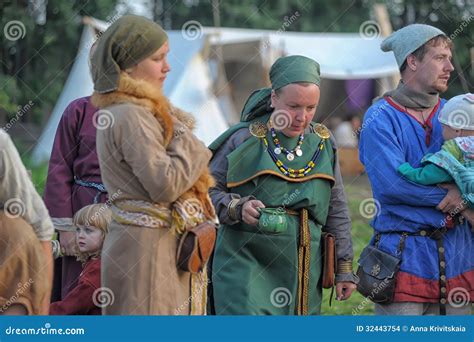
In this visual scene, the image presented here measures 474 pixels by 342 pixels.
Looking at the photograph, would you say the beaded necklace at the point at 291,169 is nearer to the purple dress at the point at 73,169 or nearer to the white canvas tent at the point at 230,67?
the purple dress at the point at 73,169

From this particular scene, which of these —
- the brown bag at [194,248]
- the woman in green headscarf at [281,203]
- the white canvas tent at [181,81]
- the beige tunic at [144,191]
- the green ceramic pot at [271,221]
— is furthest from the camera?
the white canvas tent at [181,81]

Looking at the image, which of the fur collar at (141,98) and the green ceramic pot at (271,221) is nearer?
the fur collar at (141,98)

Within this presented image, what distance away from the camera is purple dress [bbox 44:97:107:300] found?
4.23m

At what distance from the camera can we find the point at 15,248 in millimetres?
3490

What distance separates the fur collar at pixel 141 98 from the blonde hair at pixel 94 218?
635mm

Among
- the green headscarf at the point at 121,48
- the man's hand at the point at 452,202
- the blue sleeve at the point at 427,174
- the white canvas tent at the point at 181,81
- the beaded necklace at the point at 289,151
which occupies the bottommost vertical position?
the man's hand at the point at 452,202

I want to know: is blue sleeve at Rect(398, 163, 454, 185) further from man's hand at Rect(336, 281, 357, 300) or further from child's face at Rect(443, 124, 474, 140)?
man's hand at Rect(336, 281, 357, 300)

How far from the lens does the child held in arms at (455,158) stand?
3990 mm

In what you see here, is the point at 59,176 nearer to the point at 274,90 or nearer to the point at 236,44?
the point at 274,90

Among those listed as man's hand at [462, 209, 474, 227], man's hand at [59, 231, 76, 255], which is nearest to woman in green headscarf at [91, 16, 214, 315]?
man's hand at [59, 231, 76, 255]

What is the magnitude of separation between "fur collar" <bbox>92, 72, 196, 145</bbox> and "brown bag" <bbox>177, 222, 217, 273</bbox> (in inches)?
12.6

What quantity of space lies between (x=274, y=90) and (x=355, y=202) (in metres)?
6.77

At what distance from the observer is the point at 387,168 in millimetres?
4098

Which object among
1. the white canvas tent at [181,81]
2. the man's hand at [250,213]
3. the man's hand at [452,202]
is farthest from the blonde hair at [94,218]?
the white canvas tent at [181,81]
